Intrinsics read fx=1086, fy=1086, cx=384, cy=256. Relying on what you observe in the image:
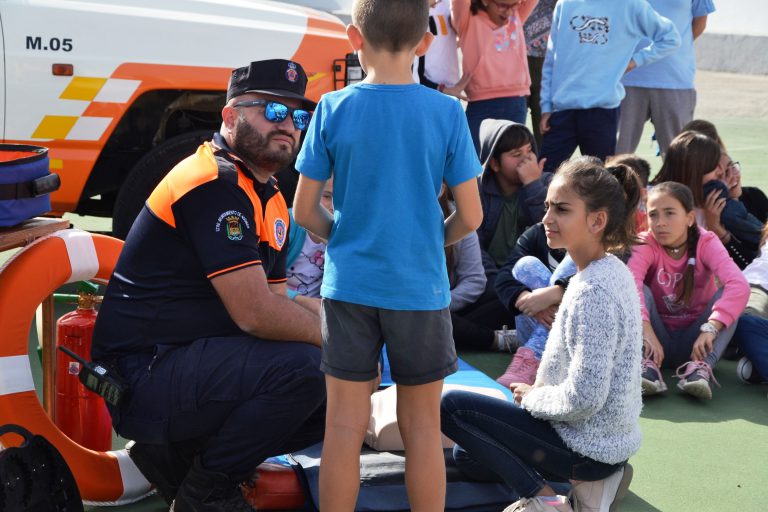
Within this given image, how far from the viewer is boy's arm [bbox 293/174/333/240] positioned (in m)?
3.14

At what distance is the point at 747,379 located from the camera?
17.0ft

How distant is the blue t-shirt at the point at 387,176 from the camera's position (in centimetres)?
303

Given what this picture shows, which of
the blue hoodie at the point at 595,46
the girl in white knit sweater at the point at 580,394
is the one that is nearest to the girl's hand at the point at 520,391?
the girl in white knit sweater at the point at 580,394

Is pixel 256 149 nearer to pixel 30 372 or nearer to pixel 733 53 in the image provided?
pixel 30 372

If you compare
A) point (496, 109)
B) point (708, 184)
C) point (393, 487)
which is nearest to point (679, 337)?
point (708, 184)

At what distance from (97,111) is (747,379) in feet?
11.7

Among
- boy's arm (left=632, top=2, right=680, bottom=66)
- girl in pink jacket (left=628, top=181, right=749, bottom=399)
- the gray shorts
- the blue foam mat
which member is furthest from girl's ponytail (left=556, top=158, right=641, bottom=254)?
boy's arm (left=632, top=2, right=680, bottom=66)

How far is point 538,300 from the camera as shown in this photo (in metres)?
5.02

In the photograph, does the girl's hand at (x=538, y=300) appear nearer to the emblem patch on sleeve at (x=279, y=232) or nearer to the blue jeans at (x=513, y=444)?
the blue jeans at (x=513, y=444)

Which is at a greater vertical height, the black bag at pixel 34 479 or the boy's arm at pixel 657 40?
the boy's arm at pixel 657 40

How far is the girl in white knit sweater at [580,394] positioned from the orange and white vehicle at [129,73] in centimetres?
293

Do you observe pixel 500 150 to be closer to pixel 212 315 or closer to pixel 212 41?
pixel 212 41

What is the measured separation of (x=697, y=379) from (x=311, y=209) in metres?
2.49

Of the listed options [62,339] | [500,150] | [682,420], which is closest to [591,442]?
[682,420]
